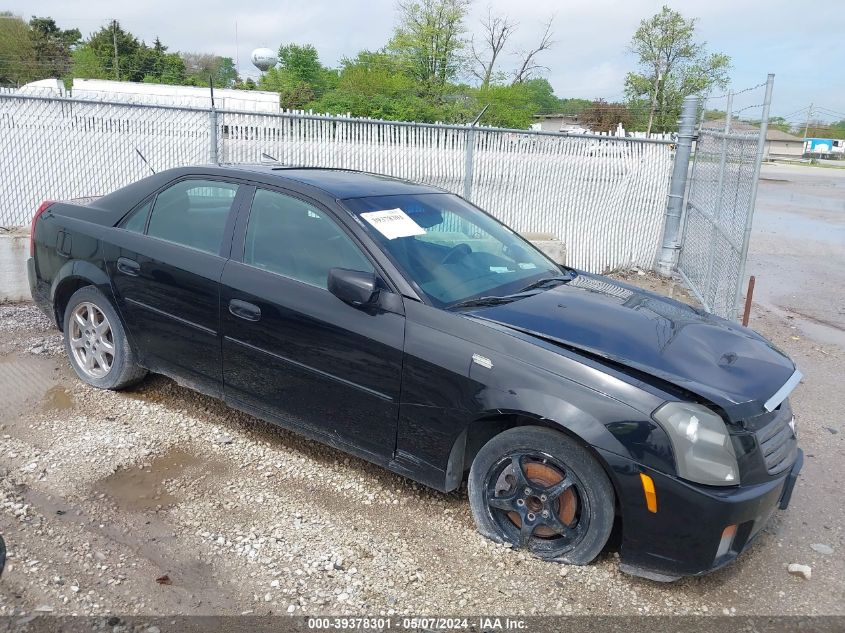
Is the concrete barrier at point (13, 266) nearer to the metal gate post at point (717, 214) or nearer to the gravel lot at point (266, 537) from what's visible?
the gravel lot at point (266, 537)

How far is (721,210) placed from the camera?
25.3 feet

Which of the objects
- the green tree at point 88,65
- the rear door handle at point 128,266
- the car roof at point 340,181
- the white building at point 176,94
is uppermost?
the green tree at point 88,65

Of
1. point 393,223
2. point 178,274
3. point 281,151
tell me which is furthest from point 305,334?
point 281,151

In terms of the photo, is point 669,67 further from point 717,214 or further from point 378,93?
point 717,214

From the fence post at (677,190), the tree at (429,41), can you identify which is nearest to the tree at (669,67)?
the tree at (429,41)

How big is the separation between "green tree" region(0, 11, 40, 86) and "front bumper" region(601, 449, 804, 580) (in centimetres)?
7564

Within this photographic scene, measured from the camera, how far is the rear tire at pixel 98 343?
4609mm

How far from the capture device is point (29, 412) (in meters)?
4.57

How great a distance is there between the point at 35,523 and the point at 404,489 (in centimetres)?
180

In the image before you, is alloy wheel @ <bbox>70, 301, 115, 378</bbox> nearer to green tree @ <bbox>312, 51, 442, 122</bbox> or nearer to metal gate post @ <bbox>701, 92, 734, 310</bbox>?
metal gate post @ <bbox>701, 92, 734, 310</bbox>

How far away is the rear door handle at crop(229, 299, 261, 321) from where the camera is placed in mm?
3801

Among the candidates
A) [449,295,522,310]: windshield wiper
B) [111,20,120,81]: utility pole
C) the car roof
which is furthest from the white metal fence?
[111,20,120,81]: utility pole

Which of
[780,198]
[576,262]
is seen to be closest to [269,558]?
[576,262]

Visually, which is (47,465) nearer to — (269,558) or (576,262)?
(269,558)
